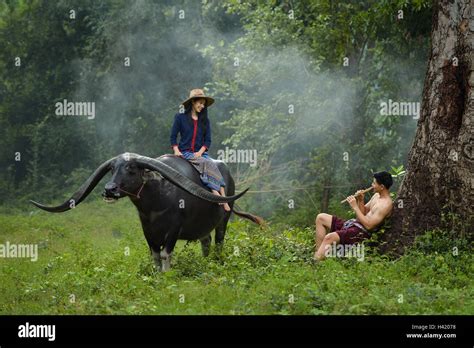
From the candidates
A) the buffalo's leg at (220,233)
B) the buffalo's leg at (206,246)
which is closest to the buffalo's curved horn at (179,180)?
the buffalo's leg at (220,233)

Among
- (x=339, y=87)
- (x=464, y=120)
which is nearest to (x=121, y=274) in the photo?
(x=464, y=120)

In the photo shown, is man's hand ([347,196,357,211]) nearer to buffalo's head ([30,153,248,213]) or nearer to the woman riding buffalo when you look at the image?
buffalo's head ([30,153,248,213])

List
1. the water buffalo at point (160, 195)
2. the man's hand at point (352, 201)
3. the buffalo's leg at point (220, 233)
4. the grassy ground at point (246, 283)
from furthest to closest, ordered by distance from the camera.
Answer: the buffalo's leg at point (220, 233), the man's hand at point (352, 201), the water buffalo at point (160, 195), the grassy ground at point (246, 283)

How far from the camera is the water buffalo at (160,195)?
37.2ft

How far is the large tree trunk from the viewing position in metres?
11.8

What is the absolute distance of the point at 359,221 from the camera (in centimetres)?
1205

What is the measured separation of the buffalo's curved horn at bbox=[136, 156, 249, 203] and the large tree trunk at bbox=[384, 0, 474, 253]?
2.38m

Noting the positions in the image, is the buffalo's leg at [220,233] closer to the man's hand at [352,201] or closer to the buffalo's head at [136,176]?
the buffalo's head at [136,176]

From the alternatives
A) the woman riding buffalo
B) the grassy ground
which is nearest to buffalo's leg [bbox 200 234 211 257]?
the grassy ground

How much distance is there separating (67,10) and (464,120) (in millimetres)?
19267

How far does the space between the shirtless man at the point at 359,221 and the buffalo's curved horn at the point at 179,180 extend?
1.49m

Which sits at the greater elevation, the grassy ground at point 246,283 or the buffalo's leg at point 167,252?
the buffalo's leg at point 167,252
